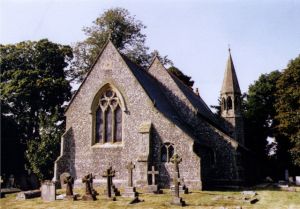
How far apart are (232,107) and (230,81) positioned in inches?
101

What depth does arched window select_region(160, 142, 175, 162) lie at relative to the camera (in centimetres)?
Result: 2391

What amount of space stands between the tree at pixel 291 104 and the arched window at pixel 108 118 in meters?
14.5

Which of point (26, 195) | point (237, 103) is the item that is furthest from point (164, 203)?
point (237, 103)

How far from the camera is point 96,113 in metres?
26.7

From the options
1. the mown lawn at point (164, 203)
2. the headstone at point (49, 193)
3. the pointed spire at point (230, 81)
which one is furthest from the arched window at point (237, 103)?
the headstone at point (49, 193)

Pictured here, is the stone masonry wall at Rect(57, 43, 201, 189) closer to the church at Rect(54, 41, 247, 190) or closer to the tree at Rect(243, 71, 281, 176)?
the church at Rect(54, 41, 247, 190)

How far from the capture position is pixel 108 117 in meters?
26.3

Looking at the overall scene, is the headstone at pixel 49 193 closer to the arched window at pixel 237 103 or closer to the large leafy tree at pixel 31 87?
the large leafy tree at pixel 31 87

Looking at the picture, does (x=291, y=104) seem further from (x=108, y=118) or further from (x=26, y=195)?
(x=26, y=195)

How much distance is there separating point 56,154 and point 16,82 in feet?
31.1

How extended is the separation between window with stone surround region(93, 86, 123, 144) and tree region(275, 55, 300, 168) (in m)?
14.5

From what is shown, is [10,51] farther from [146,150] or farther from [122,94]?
[146,150]

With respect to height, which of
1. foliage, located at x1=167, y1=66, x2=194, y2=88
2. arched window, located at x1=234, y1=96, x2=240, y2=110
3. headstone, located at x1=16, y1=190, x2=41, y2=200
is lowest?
headstone, located at x1=16, y1=190, x2=41, y2=200

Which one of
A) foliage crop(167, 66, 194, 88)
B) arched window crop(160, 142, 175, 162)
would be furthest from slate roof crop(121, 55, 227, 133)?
foliage crop(167, 66, 194, 88)
